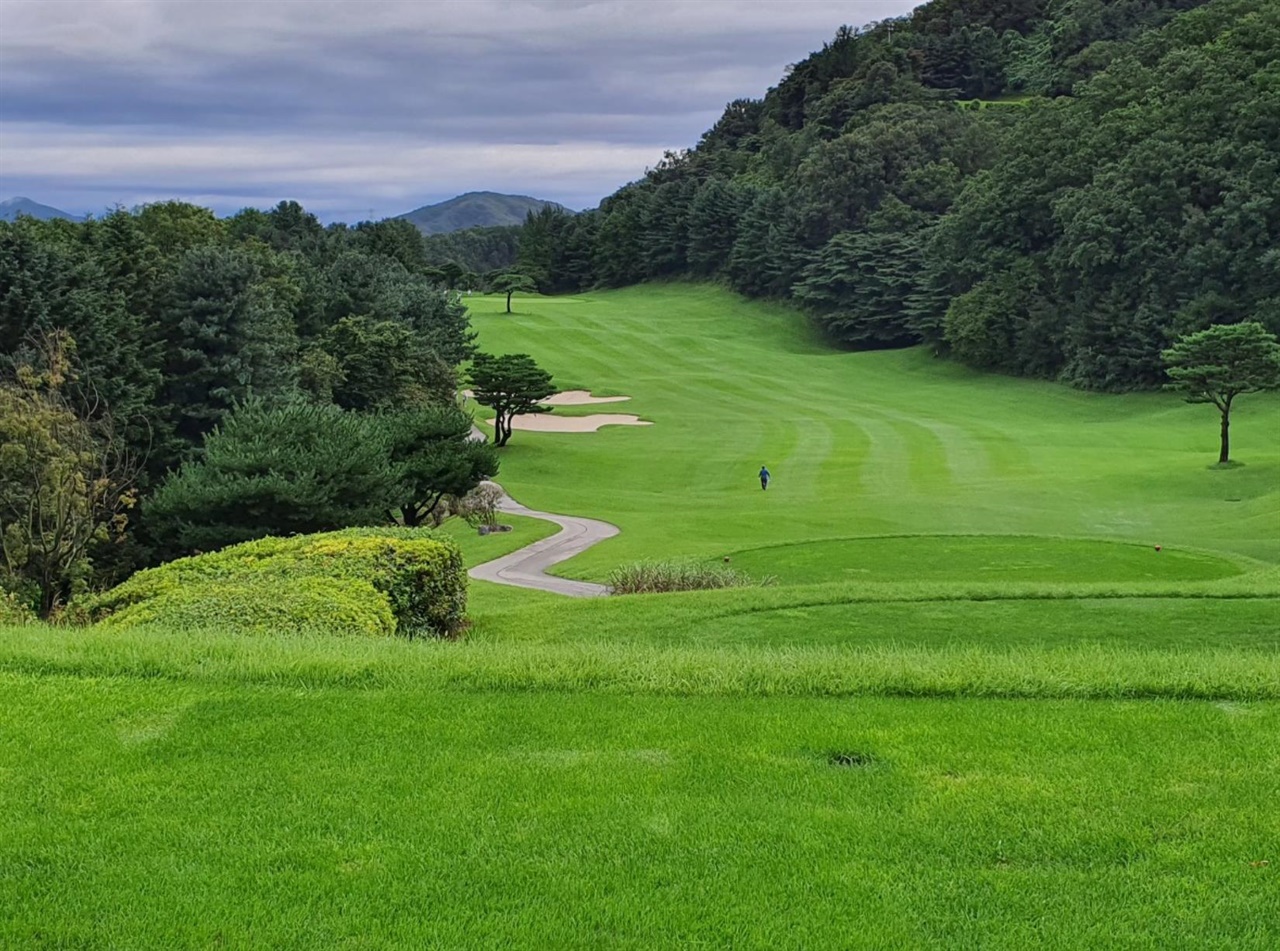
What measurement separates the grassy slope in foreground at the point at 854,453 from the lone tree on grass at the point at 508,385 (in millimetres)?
1497

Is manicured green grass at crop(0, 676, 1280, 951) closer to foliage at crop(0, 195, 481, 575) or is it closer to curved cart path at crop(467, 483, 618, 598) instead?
curved cart path at crop(467, 483, 618, 598)

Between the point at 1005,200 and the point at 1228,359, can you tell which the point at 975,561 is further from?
the point at 1005,200

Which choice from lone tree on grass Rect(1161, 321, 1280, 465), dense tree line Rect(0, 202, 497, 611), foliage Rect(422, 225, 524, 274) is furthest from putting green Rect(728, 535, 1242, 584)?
foliage Rect(422, 225, 524, 274)

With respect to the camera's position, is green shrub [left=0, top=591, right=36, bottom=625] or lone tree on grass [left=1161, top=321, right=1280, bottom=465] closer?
green shrub [left=0, top=591, right=36, bottom=625]

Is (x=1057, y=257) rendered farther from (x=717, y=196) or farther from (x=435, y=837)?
(x=435, y=837)

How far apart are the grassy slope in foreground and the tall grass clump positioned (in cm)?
309

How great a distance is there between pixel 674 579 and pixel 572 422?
119ft

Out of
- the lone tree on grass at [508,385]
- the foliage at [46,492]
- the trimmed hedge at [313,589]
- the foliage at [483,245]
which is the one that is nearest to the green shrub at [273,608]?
the trimmed hedge at [313,589]

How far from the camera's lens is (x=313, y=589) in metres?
11.9

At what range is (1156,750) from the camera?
6.58 meters

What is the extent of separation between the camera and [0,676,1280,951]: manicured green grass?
4625mm

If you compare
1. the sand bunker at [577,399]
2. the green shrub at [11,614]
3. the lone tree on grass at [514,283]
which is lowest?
the sand bunker at [577,399]

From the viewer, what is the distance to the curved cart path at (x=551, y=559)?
24172mm

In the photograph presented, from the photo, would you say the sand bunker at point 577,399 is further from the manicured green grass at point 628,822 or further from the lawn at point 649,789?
the manicured green grass at point 628,822
